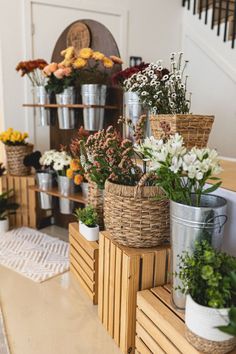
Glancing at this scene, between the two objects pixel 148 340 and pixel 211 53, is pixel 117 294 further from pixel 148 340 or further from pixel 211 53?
pixel 211 53

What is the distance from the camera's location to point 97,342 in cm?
153

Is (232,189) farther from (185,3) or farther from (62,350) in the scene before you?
(185,3)

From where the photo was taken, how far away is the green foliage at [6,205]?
9.51 ft

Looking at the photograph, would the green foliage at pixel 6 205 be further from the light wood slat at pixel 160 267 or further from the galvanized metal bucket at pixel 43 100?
the light wood slat at pixel 160 267

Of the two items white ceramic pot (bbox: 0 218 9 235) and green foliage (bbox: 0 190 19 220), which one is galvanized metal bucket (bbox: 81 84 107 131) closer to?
green foliage (bbox: 0 190 19 220)

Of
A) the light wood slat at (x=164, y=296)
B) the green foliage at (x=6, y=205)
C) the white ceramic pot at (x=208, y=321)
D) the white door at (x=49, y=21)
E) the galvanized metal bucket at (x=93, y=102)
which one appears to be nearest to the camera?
the white ceramic pot at (x=208, y=321)

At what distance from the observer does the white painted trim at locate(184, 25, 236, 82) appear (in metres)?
3.46

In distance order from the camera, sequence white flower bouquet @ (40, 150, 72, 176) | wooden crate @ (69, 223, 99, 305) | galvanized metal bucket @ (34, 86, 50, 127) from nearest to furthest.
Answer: wooden crate @ (69, 223, 99, 305) < white flower bouquet @ (40, 150, 72, 176) < galvanized metal bucket @ (34, 86, 50, 127)

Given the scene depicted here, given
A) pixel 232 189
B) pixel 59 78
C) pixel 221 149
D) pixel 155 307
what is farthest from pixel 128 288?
pixel 221 149

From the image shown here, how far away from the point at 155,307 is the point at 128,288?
165mm

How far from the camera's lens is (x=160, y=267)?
1.38m

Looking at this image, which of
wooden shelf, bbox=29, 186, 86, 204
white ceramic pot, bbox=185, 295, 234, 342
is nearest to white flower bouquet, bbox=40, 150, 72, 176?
wooden shelf, bbox=29, 186, 86, 204

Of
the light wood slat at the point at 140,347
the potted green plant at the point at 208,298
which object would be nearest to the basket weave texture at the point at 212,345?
the potted green plant at the point at 208,298

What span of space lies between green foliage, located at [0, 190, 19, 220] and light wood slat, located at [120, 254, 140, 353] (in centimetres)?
186
